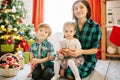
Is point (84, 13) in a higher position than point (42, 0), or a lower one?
lower

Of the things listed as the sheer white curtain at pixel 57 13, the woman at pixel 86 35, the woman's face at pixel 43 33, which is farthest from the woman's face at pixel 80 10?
the sheer white curtain at pixel 57 13

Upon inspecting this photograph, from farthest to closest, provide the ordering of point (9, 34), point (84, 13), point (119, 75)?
point (9, 34)
point (119, 75)
point (84, 13)

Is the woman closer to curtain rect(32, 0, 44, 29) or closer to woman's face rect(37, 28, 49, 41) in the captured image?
woman's face rect(37, 28, 49, 41)

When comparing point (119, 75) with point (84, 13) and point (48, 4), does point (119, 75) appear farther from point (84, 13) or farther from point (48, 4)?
point (48, 4)

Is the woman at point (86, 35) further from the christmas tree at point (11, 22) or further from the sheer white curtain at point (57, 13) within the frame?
the sheer white curtain at point (57, 13)

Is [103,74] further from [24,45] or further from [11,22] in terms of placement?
[11,22]

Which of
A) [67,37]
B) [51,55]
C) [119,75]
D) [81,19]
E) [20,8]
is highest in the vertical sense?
[20,8]

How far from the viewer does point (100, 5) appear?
3031 mm

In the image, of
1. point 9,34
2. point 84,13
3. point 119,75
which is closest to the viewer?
point 84,13

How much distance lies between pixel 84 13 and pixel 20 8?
1.28 metres

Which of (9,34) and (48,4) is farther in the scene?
(48,4)

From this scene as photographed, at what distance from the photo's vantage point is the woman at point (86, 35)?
1812 mm

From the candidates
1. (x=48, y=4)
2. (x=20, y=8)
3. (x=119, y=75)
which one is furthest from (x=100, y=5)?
(x=119, y=75)

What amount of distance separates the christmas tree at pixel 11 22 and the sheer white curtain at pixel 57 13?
2.12ft
